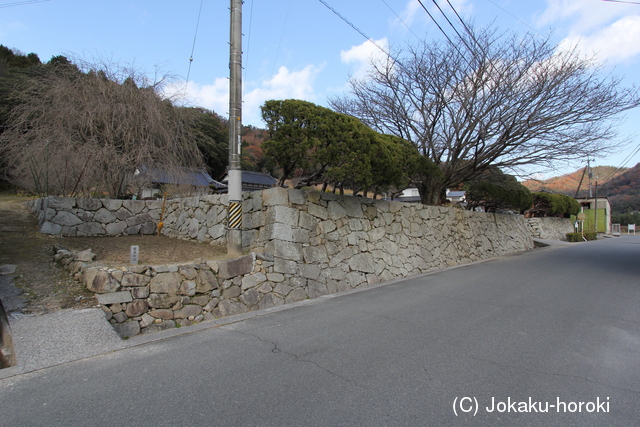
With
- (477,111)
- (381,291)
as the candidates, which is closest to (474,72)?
(477,111)

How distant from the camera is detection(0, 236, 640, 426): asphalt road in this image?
274 cm

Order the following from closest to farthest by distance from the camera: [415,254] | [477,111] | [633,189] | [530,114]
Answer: [415,254] → [530,114] → [477,111] → [633,189]

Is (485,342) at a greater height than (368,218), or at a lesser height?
A: lesser

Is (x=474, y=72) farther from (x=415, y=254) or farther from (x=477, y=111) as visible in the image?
(x=415, y=254)

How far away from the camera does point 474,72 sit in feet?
41.0

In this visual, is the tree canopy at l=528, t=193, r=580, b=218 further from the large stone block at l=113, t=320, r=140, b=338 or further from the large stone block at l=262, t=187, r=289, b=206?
the large stone block at l=113, t=320, r=140, b=338

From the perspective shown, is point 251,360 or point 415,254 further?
point 415,254

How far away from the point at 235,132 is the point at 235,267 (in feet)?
8.63

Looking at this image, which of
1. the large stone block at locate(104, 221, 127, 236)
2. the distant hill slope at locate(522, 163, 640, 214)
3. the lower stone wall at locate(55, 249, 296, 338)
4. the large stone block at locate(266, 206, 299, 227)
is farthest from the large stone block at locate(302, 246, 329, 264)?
the distant hill slope at locate(522, 163, 640, 214)

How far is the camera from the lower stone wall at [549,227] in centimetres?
2561

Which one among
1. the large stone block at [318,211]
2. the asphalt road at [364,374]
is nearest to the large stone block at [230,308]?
the asphalt road at [364,374]

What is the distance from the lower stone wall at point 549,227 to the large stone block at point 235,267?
2467 centimetres

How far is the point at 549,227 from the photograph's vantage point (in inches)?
1070

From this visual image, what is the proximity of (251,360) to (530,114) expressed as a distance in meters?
12.0
